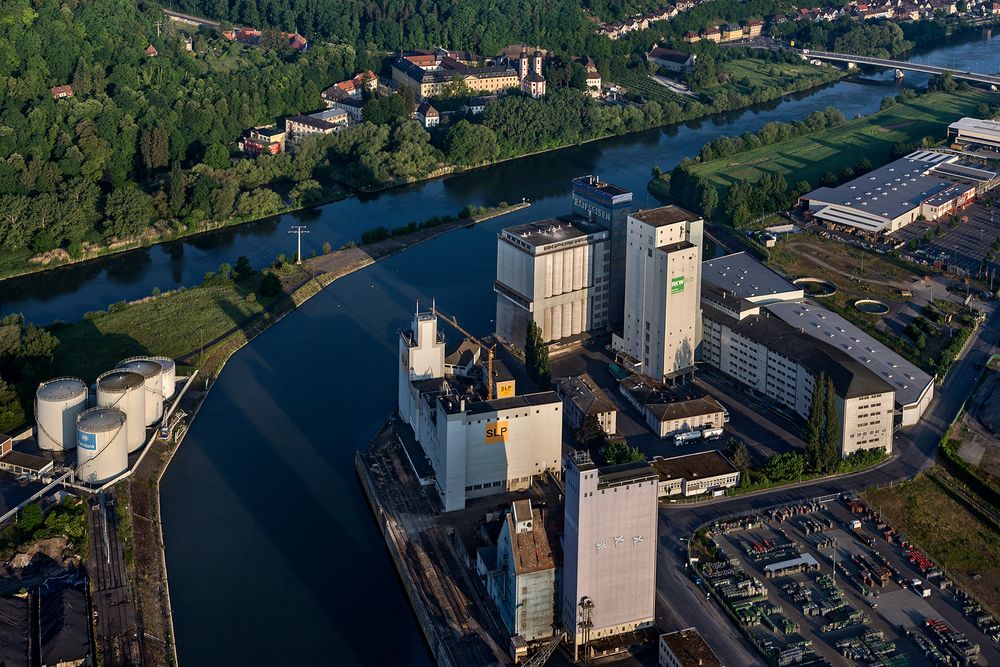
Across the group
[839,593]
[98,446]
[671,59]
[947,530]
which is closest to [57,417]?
[98,446]

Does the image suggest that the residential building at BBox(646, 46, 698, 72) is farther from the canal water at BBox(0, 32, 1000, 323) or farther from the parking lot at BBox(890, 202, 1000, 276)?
the parking lot at BBox(890, 202, 1000, 276)

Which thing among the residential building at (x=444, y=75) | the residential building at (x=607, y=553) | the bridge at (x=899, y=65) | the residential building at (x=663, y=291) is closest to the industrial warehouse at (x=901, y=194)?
the residential building at (x=663, y=291)

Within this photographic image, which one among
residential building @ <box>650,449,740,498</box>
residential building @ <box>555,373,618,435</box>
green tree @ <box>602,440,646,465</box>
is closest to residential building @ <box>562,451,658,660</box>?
residential building @ <box>650,449,740,498</box>

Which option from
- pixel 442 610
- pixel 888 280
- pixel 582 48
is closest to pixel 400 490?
pixel 442 610

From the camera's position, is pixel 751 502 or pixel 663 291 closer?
pixel 751 502

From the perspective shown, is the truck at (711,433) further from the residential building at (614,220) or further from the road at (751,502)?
the residential building at (614,220)

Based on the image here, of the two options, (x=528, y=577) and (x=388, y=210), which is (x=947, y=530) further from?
(x=388, y=210)
